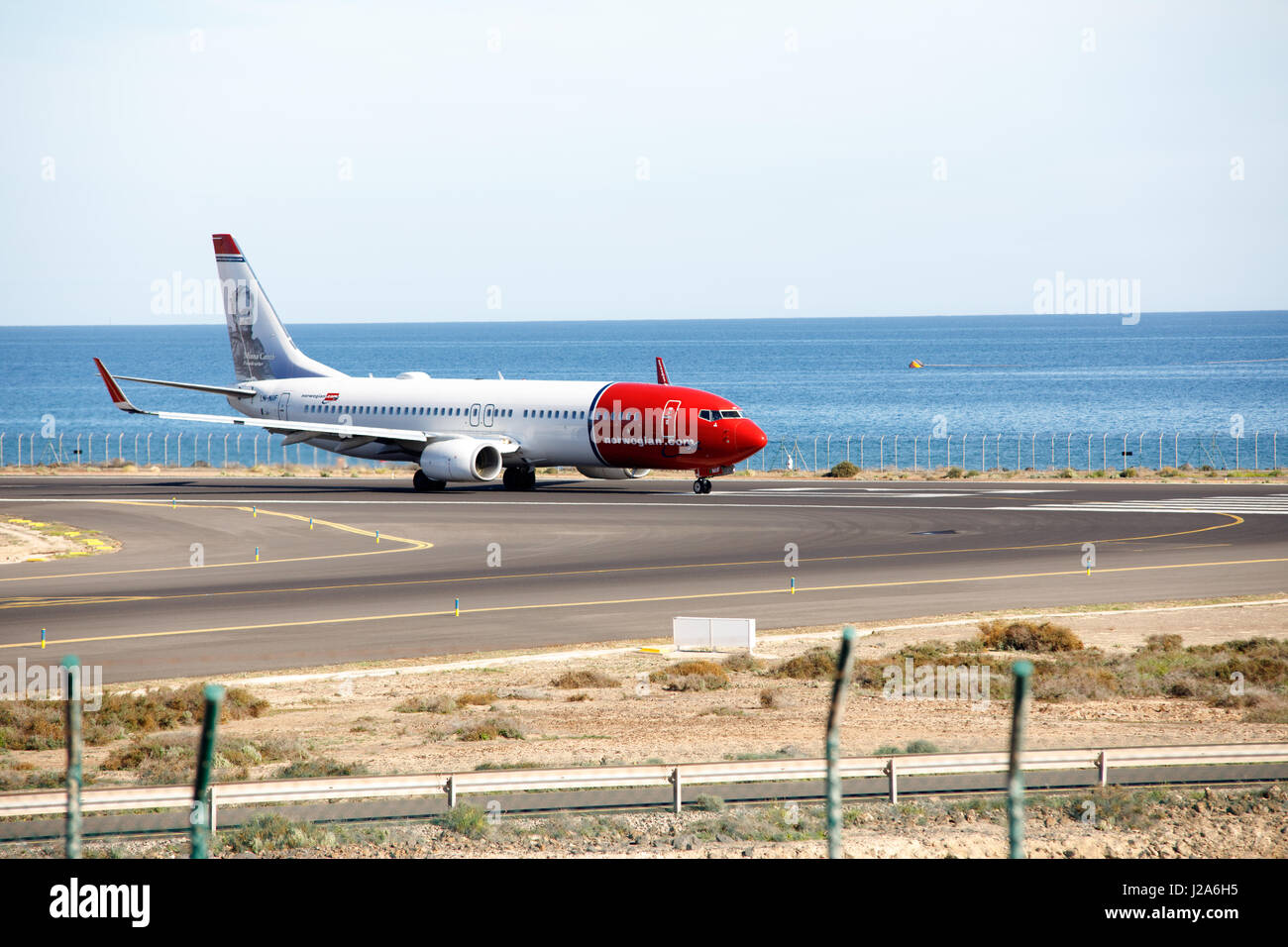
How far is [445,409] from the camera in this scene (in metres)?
66.6

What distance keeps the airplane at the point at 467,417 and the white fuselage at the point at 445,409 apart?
56mm

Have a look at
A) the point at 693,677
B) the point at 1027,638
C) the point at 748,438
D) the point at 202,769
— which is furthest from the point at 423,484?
the point at 202,769

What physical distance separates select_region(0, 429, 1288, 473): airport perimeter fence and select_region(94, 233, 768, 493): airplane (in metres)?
22.3

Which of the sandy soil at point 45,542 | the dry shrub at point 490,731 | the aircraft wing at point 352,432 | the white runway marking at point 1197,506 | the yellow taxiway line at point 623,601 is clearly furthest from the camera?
the aircraft wing at point 352,432

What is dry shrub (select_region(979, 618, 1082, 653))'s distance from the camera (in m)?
30.4

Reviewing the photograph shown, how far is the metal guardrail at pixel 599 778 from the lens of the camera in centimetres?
1605

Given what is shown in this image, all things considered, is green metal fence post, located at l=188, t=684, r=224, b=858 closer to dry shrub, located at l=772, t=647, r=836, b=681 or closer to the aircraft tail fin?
dry shrub, located at l=772, t=647, r=836, b=681

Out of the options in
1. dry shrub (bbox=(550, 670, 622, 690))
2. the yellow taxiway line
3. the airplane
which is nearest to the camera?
dry shrub (bbox=(550, 670, 622, 690))

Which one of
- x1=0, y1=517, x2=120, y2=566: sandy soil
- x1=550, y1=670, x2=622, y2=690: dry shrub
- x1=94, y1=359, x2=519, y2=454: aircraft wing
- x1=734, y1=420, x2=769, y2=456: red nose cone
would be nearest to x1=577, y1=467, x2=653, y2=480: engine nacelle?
x1=94, y1=359, x2=519, y2=454: aircraft wing

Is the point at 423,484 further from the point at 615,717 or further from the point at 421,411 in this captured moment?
the point at 615,717

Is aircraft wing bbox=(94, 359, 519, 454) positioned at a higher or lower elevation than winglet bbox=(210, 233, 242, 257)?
lower

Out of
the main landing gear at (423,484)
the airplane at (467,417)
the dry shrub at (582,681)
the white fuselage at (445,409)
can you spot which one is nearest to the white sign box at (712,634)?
the dry shrub at (582,681)

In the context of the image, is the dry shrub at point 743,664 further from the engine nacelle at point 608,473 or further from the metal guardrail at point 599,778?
the engine nacelle at point 608,473

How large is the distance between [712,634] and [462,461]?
34.1m
